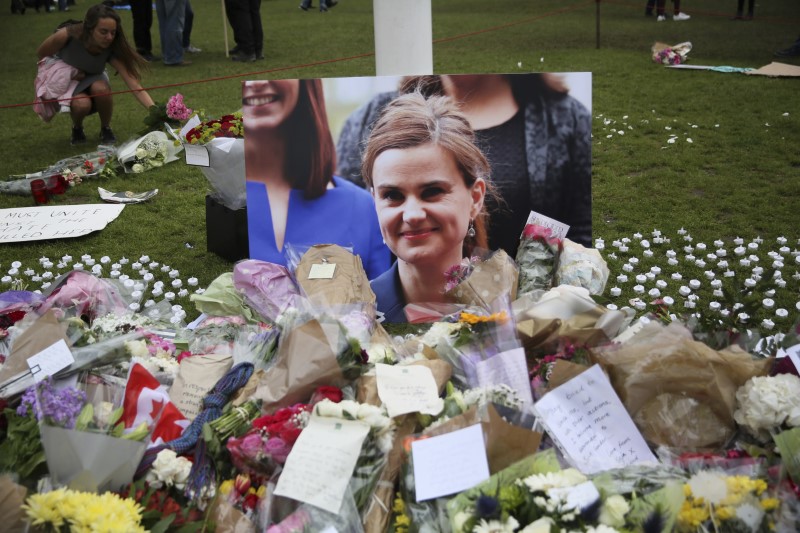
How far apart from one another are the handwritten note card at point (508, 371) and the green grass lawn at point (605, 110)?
203 centimetres

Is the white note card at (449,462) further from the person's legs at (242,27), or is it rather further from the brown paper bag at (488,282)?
the person's legs at (242,27)

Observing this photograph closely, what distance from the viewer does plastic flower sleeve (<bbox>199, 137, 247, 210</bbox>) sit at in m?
4.19

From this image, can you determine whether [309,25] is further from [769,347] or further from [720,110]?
[769,347]

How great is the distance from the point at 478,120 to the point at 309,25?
10115 mm

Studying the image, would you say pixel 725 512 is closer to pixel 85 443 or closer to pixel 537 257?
pixel 85 443

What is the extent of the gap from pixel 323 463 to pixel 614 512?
2.29ft

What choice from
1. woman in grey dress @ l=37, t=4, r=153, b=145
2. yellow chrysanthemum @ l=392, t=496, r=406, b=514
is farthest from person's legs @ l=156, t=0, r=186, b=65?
yellow chrysanthemum @ l=392, t=496, r=406, b=514

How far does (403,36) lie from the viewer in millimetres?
4211

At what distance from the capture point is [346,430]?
197cm

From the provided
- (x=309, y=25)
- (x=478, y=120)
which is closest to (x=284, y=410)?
(x=478, y=120)

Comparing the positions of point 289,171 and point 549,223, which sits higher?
point 289,171

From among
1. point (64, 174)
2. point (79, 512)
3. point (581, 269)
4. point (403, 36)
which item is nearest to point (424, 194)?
point (581, 269)

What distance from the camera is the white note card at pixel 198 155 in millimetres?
4215

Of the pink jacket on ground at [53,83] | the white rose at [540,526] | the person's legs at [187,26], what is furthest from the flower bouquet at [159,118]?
the white rose at [540,526]
